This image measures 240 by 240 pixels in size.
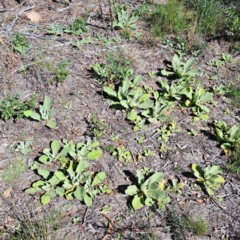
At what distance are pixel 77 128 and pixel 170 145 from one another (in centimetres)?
98

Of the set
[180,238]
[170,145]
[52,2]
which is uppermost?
[52,2]

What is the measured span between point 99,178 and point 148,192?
462 mm

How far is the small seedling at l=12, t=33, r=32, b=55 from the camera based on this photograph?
12.3 ft

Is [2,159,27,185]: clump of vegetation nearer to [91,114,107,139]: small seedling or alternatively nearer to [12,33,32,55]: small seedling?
[91,114,107,139]: small seedling

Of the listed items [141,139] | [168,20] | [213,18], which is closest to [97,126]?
[141,139]

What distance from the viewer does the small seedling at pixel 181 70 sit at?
3678 mm

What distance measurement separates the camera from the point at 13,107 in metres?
3.15

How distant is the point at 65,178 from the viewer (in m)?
2.68

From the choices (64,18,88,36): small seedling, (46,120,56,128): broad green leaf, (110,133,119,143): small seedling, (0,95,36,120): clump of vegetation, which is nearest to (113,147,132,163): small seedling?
(110,133,119,143): small seedling

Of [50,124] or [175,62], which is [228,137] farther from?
[50,124]

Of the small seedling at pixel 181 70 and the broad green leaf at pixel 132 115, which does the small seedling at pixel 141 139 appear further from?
the small seedling at pixel 181 70

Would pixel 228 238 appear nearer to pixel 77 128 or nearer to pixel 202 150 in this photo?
pixel 202 150

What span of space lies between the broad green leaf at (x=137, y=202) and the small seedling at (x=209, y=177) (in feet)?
1.85

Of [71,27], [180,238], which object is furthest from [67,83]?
[180,238]
